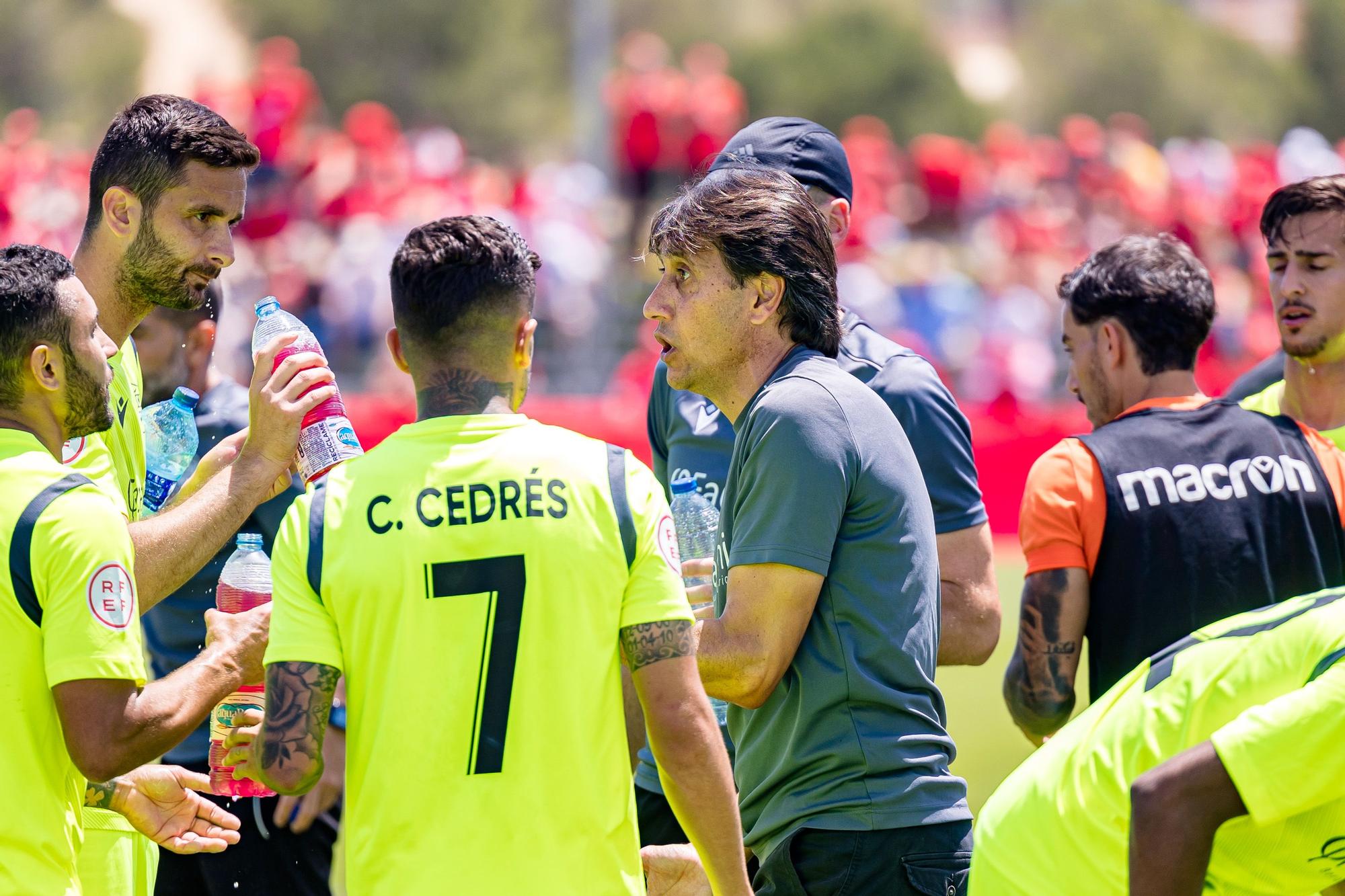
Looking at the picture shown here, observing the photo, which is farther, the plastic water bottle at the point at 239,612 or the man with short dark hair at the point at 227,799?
the man with short dark hair at the point at 227,799

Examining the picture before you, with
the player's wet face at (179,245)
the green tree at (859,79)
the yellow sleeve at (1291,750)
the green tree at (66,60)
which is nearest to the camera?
the yellow sleeve at (1291,750)

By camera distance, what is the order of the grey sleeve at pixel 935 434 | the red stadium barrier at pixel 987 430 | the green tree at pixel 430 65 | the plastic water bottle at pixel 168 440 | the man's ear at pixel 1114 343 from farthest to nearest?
the green tree at pixel 430 65, the red stadium barrier at pixel 987 430, the plastic water bottle at pixel 168 440, the man's ear at pixel 1114 343, the grey sleeve at pixel 935 434

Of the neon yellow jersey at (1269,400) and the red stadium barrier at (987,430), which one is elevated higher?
the red stadium barrier at (987,430)

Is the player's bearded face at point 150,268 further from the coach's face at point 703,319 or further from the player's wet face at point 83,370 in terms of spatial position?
the coach's face at point 703,319

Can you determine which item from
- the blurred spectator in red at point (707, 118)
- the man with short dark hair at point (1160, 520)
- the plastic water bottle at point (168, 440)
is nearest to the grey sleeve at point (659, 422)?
the man with short dark hair at point (1160, 520)

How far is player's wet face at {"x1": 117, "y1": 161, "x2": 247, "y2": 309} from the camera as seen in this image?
412cm

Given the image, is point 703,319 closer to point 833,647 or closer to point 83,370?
point 833,647

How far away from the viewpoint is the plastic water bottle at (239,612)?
3621mm

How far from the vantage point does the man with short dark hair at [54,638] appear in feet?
9.79

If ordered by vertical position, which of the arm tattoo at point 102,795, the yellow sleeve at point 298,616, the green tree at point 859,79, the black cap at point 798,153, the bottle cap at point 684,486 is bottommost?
the arm tattoo at point 102,795

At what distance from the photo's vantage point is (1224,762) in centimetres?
263

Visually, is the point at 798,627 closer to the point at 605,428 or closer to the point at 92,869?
the point at 92,869

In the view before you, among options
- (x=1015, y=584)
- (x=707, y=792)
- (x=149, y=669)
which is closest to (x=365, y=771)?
(x=707, y=792)

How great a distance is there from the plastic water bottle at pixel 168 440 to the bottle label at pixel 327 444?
1.29 meters
